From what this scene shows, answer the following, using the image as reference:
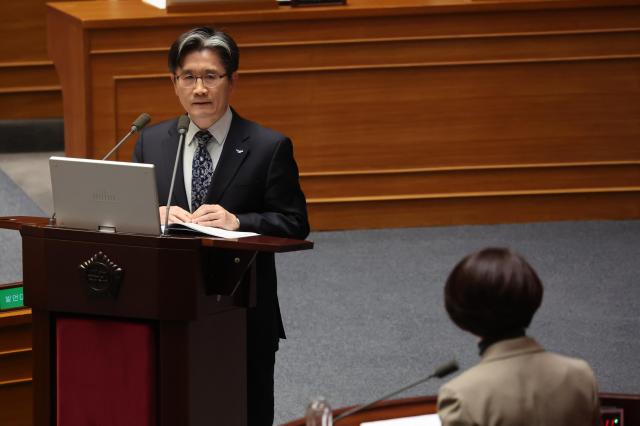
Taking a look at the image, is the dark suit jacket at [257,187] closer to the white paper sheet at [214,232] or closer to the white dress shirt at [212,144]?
the white dress shirt at [212,144]

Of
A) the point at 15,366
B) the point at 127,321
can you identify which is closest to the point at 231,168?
the point at 127,321

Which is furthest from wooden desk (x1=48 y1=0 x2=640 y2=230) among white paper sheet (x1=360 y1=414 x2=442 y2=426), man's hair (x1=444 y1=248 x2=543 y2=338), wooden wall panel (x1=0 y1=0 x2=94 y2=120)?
man's hair (x1=444 y1=248 x2=543 y2=338)

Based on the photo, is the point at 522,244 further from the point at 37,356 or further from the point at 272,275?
the point at 37,356

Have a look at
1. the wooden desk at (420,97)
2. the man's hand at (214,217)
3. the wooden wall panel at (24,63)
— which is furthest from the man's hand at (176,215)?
the wooden wall panel at (24,63)

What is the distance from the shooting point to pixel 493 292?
6.81 feet

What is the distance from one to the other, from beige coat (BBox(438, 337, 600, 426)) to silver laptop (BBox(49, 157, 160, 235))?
3.20ft

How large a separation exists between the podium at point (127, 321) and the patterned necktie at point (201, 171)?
1.27 ft

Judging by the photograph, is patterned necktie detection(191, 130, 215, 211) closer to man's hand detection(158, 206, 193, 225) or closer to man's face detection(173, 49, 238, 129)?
man's face detection(173, 49, 238, 129)

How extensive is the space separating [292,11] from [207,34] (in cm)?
365

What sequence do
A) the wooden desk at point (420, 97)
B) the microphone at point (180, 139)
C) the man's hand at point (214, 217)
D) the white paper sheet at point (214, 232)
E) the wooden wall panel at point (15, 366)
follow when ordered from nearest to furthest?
1. the white paper sheet at point (214, 232)
2. the microphone at point (180, 139)
3. the man's hand at point (214, 217)
4. the wooden wall panel at point (15, 366)
5. the wooden desk at point (420, 97)

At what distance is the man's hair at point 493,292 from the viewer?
6.82ft

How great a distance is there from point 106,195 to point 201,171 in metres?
0.56

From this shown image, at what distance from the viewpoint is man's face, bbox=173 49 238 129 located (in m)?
3.34

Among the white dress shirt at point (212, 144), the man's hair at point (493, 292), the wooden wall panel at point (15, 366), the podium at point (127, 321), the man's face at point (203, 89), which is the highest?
the man's face at point (203, 89)
